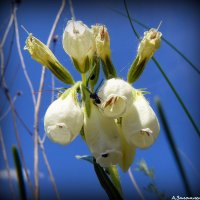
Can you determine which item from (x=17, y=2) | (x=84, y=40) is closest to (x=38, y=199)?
(x=84, y=40)

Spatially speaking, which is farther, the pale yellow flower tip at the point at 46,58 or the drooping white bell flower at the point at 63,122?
the pale yellow flower tip at the point at 46,58

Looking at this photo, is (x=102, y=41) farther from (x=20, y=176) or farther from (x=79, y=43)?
(x=20, y=176)

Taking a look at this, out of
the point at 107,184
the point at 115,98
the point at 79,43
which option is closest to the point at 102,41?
the point at 79,43

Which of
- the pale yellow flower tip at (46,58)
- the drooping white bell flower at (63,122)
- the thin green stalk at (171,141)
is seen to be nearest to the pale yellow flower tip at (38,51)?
the pale yellow flower tip at (46,58)

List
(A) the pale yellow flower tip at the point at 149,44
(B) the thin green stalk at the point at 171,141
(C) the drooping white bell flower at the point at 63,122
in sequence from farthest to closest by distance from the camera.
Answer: (A) the pale yellow flower tip at the point at 149,44 → (C) the drooping white bell flower at the point at 63,122 → (B) the thin green stalk at the point at 171,141

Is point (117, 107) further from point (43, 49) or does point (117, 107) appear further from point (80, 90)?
point (43, 49)

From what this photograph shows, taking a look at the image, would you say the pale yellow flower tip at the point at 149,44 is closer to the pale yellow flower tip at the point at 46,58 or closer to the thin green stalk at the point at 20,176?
the pale yellow flower tip at the point at 46,58
